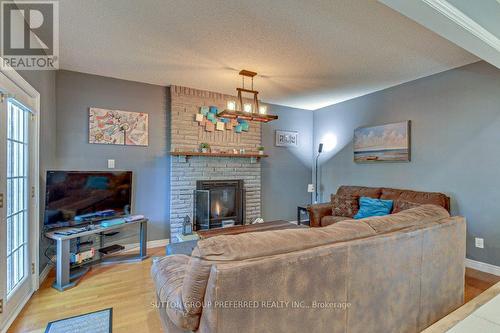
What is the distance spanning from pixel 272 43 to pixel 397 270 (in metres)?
2.29

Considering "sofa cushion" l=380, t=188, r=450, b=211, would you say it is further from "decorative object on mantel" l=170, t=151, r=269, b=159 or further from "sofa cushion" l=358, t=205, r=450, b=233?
"decorative object on mantel" l=170, t=151, r=269, b=159

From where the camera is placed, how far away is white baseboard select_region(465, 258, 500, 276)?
2867 millimetres

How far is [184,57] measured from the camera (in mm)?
2959

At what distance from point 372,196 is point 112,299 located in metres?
3.63

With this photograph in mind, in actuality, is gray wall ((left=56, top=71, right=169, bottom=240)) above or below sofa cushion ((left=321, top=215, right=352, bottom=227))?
above

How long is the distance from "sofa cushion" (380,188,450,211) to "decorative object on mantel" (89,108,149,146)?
374 cm

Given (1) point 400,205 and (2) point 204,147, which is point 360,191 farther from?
(2) point 204,147

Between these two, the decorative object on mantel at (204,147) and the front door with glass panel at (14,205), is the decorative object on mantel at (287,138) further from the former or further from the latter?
the front door with glass panel at (14,205)

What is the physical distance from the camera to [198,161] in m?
4.18

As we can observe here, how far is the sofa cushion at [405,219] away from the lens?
1551 millimetres

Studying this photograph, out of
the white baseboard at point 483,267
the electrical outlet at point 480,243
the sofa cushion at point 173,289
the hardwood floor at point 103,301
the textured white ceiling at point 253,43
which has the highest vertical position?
the textured white ceiling at point 253,43

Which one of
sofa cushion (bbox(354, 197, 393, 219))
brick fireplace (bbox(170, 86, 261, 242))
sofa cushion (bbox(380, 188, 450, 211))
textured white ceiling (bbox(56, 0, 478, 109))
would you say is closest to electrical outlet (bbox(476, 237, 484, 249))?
sofa cushion (bbox(380, 188, 450, 211))

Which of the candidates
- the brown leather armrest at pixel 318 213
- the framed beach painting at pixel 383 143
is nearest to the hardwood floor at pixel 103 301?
the brown leather armrest at pixel 318 213

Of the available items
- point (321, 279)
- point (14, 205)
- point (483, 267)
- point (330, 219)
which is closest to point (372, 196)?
point (330, 219)
